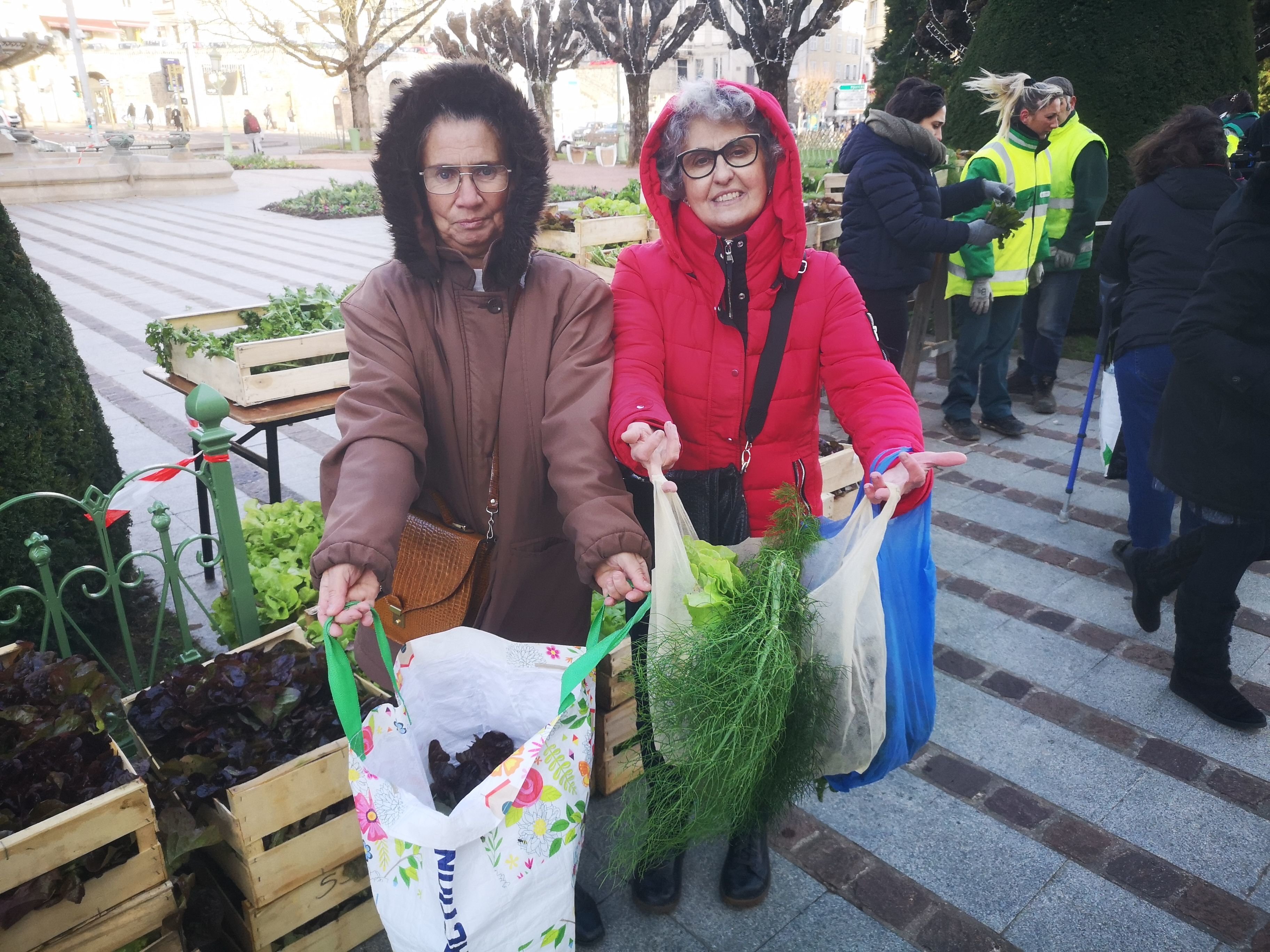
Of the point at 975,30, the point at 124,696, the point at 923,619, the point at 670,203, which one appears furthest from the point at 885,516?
the point at 975,30

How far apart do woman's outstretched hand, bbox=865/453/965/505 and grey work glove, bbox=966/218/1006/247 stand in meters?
3.78

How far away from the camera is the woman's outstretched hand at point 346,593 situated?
1623 mm

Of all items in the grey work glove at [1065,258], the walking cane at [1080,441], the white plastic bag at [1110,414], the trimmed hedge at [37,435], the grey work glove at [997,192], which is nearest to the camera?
the trimmed hedge at [37,435]

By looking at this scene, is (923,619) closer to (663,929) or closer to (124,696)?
(663,929)

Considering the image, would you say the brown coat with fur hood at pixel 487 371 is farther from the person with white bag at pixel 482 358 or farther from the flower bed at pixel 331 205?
the flower bed at pixel 331 205

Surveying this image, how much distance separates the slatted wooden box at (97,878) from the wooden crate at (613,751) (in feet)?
3.82

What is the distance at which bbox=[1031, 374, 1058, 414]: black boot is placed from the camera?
629cm

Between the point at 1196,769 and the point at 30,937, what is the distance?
10.6 ft

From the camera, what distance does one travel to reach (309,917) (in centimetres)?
208

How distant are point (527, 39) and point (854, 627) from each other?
3515 cm

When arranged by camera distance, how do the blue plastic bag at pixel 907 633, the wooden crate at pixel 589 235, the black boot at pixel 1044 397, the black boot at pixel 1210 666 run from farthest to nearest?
the black boot at pixel 1044 397
the wooden crate at pixel 589 235
the black boot at pixel 1210 666
the blue plastic bag at pixel 907 633

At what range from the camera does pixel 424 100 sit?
5.99 ft

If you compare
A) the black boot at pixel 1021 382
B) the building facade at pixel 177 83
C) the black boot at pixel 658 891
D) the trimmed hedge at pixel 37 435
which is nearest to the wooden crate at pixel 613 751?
the black boot at pixel 658 891

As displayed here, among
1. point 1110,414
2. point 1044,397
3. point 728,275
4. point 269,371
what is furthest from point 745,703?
point 1044,397
